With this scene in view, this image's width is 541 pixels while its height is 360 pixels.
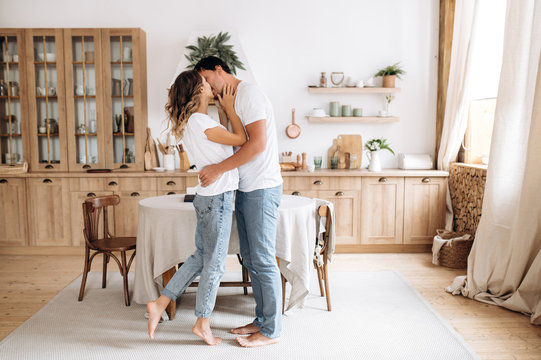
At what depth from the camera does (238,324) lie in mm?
2789

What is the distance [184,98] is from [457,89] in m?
3.18

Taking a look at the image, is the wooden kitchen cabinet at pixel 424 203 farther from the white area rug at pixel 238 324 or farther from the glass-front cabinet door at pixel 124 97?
the glass-front cabinet door at pixel 124 97

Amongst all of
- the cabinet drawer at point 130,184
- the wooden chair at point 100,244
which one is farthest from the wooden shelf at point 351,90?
the wooden chair at point 100,244

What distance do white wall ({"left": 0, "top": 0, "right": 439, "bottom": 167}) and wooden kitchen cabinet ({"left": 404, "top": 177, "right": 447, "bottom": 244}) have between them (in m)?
0.75

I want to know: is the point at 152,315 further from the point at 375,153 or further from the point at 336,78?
the point at 336,78

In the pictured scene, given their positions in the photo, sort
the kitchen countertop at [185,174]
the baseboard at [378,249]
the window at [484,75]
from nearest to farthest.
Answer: the window at [484,75]
the kitchen countertop at [185,174]
the baseboard at [378,249]

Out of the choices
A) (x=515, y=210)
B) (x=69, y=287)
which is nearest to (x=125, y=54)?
(x=69, y=287)

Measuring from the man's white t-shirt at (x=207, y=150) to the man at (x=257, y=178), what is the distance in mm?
37

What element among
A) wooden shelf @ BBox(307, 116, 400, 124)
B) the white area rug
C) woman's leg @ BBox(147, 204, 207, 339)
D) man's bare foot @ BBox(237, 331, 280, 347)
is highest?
wooden shelf @ BBox(307, 116, 400, 124)

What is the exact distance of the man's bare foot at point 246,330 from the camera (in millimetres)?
2631

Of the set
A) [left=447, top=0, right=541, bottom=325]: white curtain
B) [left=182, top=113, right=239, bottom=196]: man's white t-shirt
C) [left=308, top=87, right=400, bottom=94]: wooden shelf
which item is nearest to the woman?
[left=182, top=113, right=239, bottom=196]: man's white t-shirt

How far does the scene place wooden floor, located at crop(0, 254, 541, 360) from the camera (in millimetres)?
2549

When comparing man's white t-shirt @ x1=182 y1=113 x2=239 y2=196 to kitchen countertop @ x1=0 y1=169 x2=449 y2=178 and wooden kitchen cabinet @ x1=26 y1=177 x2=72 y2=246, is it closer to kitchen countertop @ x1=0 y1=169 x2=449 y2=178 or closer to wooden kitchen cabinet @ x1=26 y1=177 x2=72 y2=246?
kitchen countertop @ x1=0 y1=169 x2=449 y2=178

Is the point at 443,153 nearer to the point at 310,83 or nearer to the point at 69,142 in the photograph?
the point at 310,83
